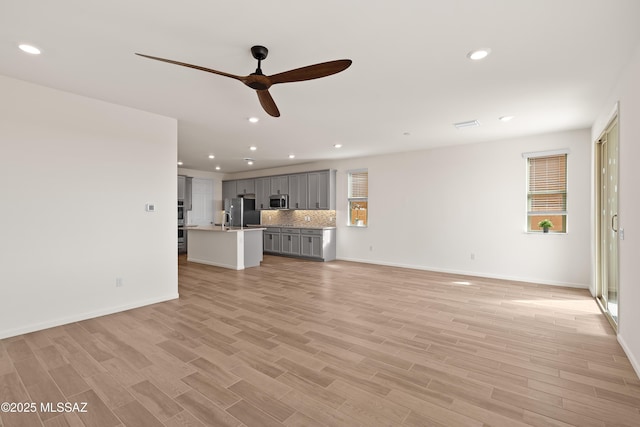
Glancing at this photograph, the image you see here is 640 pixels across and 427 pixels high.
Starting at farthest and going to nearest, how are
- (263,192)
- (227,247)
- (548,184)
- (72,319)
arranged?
(263,192), (227,247), (548,184), (72,319)

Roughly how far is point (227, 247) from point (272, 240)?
2.30m

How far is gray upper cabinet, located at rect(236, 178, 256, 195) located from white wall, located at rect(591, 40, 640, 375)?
28.7 ft

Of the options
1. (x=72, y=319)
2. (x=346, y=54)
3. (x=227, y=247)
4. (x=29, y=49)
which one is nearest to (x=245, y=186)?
(x=227, y=247)

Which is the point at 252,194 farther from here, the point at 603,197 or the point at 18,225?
the point at 603,197

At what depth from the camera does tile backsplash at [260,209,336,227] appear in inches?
343

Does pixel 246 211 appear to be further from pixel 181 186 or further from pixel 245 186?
pixel 181 186

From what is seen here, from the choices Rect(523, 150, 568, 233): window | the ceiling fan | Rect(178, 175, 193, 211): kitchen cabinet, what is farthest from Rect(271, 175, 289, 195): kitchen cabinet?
the ceiling fan

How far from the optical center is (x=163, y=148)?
4.43 m

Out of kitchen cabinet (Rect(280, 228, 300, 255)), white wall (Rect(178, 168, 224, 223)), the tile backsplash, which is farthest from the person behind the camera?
white wall (Rect(178, 168, 224, 223))

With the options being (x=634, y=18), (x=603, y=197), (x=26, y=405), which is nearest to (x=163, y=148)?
(x=26, y=405)

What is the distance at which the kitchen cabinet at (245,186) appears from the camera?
10.1 meters

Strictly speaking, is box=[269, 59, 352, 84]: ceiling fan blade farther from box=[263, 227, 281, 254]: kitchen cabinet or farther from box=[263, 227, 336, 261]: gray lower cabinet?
box=[263, 227, 281, 254]: kitchen cabinet

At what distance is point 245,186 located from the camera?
33.7 ft

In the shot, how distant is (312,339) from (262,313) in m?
1.03
